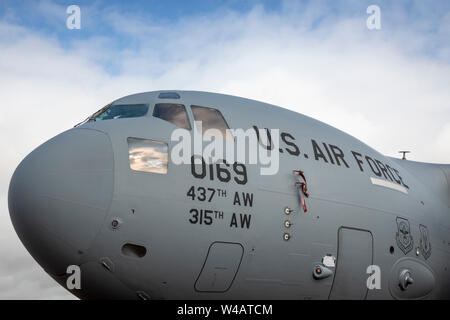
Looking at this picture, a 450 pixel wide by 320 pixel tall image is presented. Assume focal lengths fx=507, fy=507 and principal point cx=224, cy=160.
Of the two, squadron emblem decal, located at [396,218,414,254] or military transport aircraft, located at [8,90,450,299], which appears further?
squadron emblem decal, located at [396,218,414,254]

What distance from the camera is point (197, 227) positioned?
20.6 ft

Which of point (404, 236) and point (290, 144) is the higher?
point (290, 144)

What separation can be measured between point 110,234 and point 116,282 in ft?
2.11

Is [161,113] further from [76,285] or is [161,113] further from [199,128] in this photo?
[76,285]

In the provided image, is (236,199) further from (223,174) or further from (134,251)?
(134,251)

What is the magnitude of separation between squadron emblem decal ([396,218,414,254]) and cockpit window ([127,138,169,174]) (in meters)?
4.15

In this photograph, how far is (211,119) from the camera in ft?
23.7

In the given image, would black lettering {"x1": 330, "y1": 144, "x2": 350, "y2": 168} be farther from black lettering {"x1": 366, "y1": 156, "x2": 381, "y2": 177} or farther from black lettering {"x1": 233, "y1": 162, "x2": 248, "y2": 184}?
black lettering {"x1": 233, "y1": 162, "x2": 248, "y2": 184}

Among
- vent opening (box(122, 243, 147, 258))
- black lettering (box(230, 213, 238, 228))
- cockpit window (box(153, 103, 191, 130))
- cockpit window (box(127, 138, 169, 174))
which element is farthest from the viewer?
cockpit window (box(153, 103, 191, 130))

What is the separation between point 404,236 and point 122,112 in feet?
16.2

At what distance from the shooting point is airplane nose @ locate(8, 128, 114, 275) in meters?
5.94

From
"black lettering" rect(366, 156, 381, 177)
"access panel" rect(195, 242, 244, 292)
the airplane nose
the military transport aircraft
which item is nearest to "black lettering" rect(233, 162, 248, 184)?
Answer: the military transport aircraft

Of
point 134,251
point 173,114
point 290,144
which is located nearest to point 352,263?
point 290,144
